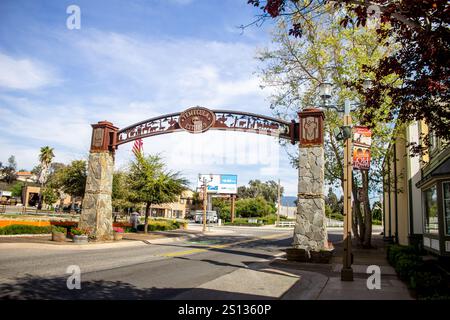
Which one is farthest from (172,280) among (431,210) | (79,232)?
(431,210)

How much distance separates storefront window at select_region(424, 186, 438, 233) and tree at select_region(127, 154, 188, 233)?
1842 cm

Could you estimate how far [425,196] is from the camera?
18.5 metres

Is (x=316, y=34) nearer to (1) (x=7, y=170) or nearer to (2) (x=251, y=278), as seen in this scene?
(2) (x=251, y=278)

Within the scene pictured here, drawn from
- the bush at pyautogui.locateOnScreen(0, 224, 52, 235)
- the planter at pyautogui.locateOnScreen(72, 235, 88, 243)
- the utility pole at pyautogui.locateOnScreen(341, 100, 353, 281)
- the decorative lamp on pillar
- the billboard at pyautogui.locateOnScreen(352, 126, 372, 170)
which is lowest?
the planter at pyautogui.locateOnScreen(72, 235, 88, 243)

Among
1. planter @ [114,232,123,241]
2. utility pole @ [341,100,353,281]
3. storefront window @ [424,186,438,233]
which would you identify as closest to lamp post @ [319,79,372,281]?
utility pole @ [341,100,353,281]

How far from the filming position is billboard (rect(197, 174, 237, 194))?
73000 mm

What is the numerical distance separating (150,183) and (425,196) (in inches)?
751

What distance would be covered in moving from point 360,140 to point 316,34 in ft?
38.9

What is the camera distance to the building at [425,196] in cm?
1424

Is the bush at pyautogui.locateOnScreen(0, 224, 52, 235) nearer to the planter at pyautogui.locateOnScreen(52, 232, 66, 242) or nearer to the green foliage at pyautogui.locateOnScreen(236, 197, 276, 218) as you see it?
the planter at pyautogui.locateOnScreen(52, 232, 66, 242)

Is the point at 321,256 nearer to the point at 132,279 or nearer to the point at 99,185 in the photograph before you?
the point at 132,279

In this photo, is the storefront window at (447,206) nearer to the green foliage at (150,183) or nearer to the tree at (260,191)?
the green foliage at (150,183)
